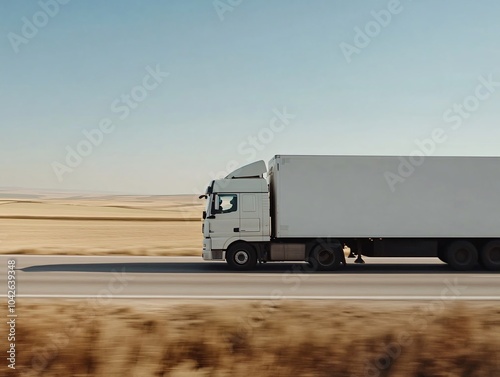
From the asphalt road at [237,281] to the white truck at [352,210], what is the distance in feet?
2.24

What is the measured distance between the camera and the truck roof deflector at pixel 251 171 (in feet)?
55.4

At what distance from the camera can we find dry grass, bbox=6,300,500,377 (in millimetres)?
6926

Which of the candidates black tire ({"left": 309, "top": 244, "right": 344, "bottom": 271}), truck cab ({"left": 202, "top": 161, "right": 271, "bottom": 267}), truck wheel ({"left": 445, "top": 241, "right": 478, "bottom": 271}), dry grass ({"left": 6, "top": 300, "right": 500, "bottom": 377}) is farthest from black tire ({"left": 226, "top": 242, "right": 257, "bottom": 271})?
dry grass ({"left": 6, "top": 300, "right": 500, "bottom": 377})

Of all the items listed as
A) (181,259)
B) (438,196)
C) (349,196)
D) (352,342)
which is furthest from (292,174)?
(352,342)

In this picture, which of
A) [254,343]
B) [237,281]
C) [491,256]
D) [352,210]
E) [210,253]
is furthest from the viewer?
[491,256]

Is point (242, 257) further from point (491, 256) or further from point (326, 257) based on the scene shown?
point (491, 256)

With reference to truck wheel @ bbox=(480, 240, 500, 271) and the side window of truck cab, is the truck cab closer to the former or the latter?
the side window of truck cab

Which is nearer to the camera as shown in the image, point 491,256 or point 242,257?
point 242,257

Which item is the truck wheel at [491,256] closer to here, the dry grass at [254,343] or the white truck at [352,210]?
the white truck at [352,210]

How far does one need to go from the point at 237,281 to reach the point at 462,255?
291 inches

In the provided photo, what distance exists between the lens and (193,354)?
7.29 meters

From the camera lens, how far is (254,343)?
746 cm

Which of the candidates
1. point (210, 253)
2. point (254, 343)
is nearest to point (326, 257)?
point (210, 253)

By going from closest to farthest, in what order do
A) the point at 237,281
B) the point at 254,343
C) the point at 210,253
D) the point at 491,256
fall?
the point at 254,343 → the point at 237,281 → the point at 210,253 → the point at 491,256
